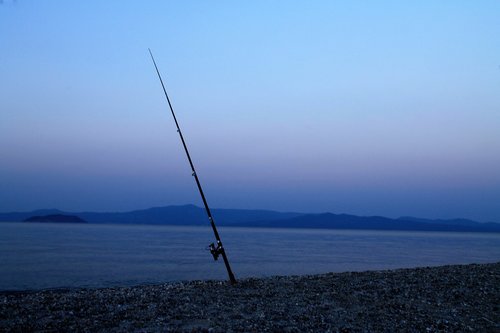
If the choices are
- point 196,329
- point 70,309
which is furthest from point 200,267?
point 196,329

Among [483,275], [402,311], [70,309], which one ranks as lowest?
[483,275]

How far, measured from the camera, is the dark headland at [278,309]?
971cm

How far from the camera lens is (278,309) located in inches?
436

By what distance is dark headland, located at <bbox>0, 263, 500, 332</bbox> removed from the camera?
9.71 m

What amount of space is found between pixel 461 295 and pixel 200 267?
2466cm

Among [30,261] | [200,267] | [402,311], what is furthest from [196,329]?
[30,261]

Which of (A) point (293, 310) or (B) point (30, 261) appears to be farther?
(B) point (30, 261)

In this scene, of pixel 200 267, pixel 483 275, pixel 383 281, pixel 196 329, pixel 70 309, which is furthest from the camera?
pixel 200 267

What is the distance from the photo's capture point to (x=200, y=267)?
3516 centimetres

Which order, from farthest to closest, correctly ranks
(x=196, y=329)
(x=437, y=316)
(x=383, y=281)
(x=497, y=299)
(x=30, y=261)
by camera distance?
(x=30, y=261)
(x=383, y=281)
(x=497, y=299)
(x=437, y=316)
(x=196, y=329)

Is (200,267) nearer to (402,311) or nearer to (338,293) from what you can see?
(338,293)

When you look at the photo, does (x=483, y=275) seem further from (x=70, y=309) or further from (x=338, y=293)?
(x=70, y=309)

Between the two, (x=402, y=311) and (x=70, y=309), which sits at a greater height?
(x=70, y=309)

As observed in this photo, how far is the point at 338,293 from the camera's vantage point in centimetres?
1301
